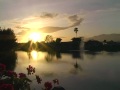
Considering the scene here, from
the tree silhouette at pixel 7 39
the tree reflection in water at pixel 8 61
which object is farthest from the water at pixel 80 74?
the tree silhouette at pixel 7 39

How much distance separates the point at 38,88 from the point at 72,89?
3.68 metres

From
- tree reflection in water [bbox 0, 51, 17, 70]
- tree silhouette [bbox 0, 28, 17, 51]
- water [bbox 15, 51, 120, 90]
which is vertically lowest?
water [bbox 15, 51, 120, 90]

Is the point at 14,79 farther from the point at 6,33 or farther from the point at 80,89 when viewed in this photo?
the point at 6,33

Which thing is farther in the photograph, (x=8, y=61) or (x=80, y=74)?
(x=8, y=61)

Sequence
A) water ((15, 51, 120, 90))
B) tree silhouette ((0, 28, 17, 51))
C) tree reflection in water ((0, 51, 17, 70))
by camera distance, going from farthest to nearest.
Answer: tree silhouette ((0, 28, 17, 51)) < tree reflection in water ((0, 51, 17, 70)) < water ((15, 51, 120, 90))

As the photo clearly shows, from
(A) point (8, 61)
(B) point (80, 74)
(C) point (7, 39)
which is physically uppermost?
(C) point (7, 39)

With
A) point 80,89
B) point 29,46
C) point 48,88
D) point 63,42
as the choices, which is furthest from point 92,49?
point 48,88

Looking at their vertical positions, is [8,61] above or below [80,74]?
above

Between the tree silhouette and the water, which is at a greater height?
the tree silhouette

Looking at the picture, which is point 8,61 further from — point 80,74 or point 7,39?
point 80,74

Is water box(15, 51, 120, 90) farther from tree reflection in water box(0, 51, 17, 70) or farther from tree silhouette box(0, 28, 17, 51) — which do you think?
tree silhouette box(0, 28, 17, 51)

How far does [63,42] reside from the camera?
604ft

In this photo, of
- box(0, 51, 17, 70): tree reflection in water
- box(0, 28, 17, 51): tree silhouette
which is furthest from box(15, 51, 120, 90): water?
box(0, 28, 17, 51): tree silhouette

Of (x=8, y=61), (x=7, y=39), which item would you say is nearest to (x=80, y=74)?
(x=8, y=61)
